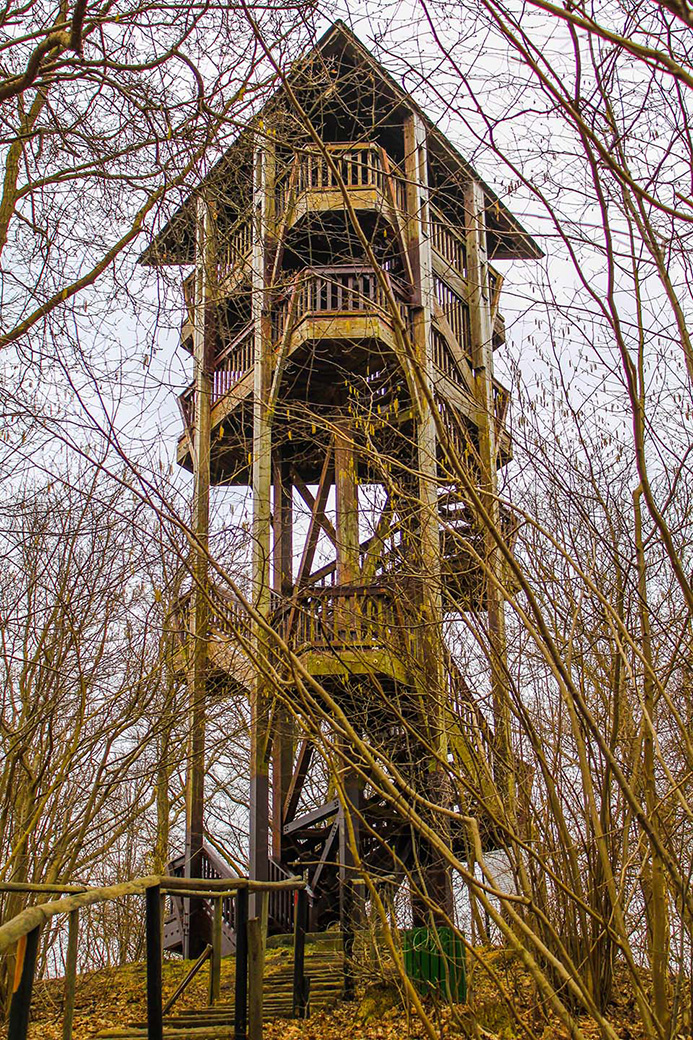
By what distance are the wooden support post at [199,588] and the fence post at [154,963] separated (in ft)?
3.62

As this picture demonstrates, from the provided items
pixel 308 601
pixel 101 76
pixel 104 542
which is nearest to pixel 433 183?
pixel 308 601

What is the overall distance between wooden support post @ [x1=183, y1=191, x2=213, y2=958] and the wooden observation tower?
0.12 ft

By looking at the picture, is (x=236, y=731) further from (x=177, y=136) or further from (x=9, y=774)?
(x=177, y=136)

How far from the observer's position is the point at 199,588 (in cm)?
416

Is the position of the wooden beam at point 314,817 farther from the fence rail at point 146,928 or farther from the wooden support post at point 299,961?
the fence rail at point 146,928

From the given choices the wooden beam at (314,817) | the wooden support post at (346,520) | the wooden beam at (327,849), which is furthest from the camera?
the wooden beam at (314,817)

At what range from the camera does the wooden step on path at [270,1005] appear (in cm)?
596

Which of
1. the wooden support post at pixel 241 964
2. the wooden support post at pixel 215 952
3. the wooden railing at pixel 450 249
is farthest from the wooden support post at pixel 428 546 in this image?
the wooden support post at pixel 215 952

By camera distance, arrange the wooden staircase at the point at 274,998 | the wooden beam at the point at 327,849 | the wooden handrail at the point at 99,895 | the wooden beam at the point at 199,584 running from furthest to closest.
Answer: the wooden beam at the point at 327,849
the wooden staircase at the point at 274,998
the wooden beam at the point at 199,584
the wooden handrail at the point at 99,895

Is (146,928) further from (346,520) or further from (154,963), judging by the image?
(346,520)

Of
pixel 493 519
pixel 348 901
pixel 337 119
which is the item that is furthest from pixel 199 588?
pixel 348 901

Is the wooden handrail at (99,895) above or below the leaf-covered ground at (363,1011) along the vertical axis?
above

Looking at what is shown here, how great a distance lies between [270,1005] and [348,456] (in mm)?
5954

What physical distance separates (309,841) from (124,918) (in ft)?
8.95
